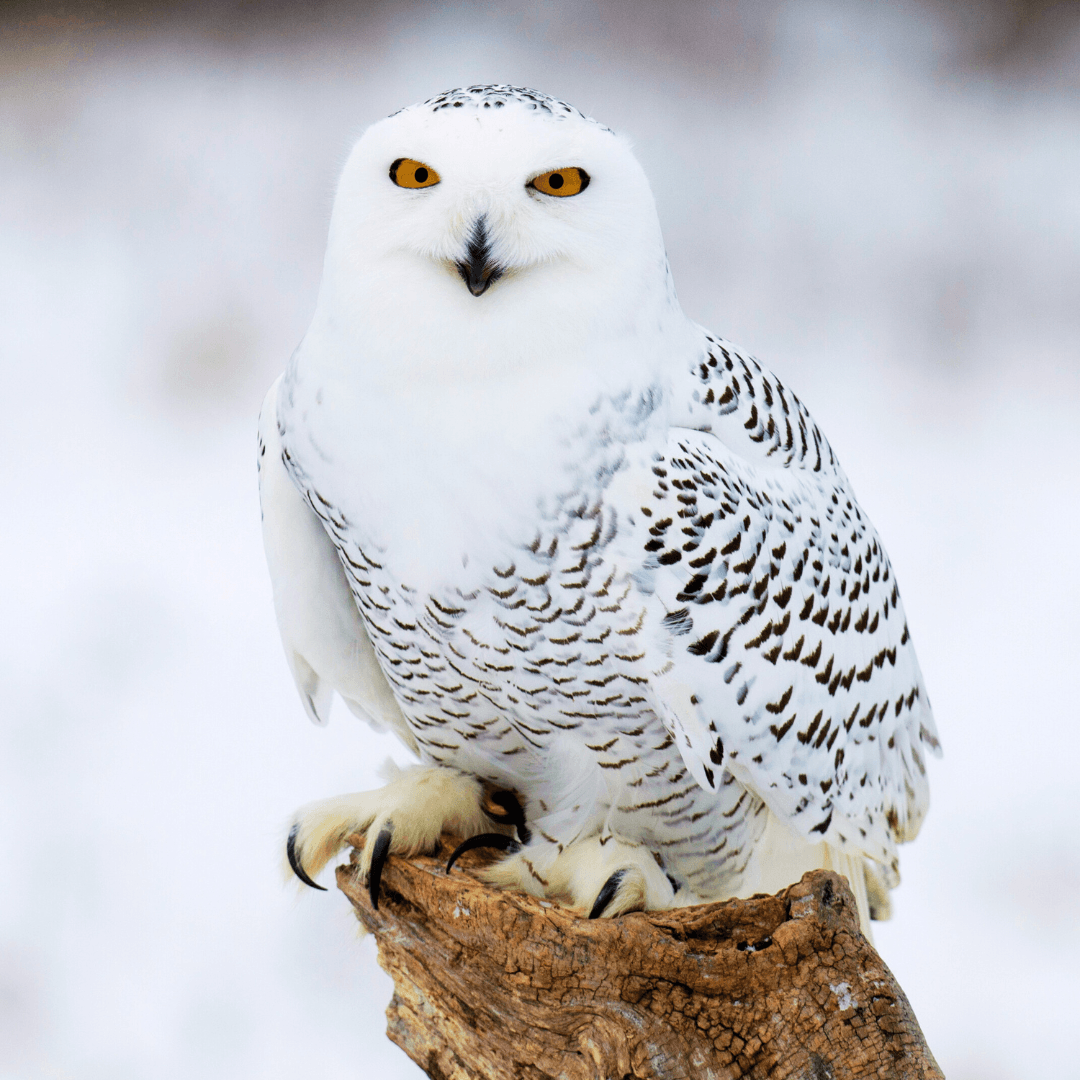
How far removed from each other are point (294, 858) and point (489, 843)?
23cm

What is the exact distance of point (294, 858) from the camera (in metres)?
1.39

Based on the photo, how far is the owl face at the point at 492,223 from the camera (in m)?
1.02

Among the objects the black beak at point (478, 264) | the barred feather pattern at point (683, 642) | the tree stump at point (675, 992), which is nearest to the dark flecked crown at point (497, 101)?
the black beak at point (478, 264)

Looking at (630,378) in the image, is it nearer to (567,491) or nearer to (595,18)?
(567,491)

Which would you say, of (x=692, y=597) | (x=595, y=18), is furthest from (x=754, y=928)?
(x=595, y=18)

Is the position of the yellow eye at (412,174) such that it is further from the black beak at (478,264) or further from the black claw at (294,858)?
the black claw at (294,858)

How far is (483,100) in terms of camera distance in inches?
41.6

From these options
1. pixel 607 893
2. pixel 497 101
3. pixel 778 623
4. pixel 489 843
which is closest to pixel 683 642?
pixel 778 623

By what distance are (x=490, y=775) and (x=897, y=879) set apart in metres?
0.51

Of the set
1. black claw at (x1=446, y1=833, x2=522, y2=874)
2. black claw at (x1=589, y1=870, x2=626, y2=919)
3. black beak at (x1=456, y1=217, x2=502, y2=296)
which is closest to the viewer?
black beak at (x1=456, y1=217, x2=502, y2=296)

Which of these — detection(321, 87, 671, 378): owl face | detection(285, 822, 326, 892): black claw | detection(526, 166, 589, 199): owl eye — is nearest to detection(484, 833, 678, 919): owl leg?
detection(285, 822, 326, 892): black claw

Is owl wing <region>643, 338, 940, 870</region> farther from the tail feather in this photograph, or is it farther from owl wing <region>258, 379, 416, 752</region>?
owl wing <region>258, 379, 416, 752</region>

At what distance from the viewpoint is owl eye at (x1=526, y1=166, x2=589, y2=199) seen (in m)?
1.04

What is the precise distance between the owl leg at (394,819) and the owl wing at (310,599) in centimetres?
14
